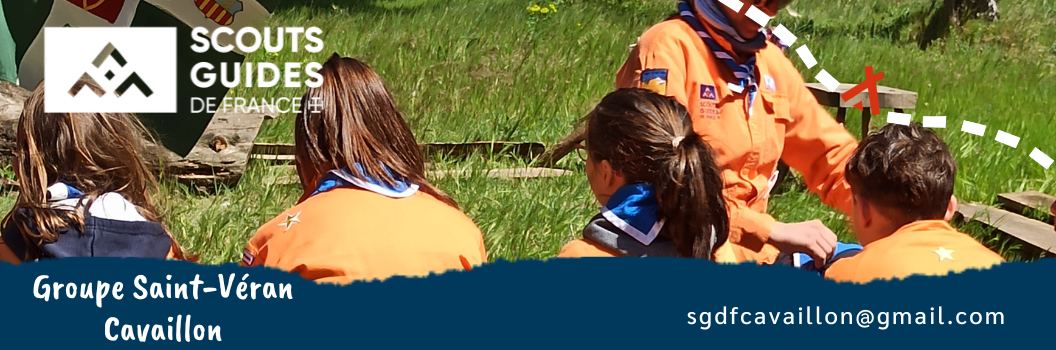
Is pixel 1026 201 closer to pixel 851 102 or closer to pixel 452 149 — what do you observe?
pixel 851 102

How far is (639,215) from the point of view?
7.38 ft

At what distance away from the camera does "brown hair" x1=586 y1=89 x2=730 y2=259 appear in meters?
2.22

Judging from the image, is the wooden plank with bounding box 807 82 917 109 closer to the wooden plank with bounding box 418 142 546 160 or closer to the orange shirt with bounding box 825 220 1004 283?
the wooden plank with bounding box 418 142 546 160

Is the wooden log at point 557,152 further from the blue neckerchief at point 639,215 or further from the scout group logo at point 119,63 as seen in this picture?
the blue neckerchief at point 639,215

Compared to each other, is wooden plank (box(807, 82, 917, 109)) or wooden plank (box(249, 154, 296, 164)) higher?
wooden plank (box(807, 82, 917, 109))

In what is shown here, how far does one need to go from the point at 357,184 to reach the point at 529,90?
268 cm

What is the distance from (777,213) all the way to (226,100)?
2253 millimetres

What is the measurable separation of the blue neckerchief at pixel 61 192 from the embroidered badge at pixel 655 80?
1.23 m

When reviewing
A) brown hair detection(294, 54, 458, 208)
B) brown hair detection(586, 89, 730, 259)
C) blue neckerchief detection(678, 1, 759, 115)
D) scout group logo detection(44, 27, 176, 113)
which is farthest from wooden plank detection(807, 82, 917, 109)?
scout group logo detection(44, 27, 176, 113)

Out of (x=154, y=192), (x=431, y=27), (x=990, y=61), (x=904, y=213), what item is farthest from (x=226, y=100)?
(x=990, y=61)

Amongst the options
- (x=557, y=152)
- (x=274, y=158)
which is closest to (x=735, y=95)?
(x=557, y=152)

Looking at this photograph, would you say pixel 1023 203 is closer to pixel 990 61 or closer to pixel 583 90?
pixel 583 90

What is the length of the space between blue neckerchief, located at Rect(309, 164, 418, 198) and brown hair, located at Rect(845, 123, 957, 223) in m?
1.01

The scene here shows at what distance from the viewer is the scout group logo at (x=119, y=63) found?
2916 millimetres
